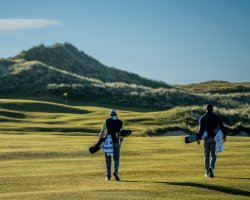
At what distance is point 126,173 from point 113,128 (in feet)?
11.1

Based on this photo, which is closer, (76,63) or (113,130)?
(113,130)

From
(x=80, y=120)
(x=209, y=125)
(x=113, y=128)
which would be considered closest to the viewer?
(x=113, y=128)

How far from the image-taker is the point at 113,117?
2141 cm

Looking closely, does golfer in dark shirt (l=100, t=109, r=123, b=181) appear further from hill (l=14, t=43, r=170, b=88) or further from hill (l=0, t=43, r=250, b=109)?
hill (l=14, t=43, r=170, b=88)

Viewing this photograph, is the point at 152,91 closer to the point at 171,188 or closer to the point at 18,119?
the point at 18,119

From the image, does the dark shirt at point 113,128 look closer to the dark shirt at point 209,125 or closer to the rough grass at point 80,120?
the dark shirt at point 209,125

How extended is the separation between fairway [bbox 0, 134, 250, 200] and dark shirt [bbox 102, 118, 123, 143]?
1.56m

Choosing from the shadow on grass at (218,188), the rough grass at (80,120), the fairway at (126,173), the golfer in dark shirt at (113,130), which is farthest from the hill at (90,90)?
the shadow on grass at (218,188)

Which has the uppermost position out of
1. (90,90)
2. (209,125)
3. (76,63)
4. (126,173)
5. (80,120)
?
(76,63)

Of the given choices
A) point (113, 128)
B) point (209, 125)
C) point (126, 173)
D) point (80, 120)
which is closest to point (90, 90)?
point (80, 120)

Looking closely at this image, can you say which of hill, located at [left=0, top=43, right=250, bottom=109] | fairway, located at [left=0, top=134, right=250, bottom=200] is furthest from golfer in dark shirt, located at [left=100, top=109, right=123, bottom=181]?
hill, located at [left=0, top=43, right=250, bottom=109]

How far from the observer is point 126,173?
79.0 ft

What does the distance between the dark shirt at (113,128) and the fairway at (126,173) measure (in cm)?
156

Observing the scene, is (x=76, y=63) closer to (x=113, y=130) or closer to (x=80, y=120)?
(x=80, y=120)
